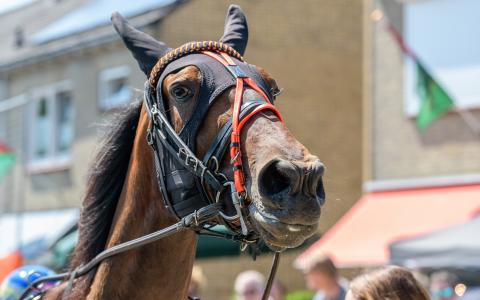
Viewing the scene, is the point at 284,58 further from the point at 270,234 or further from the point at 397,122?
the point at 270,234

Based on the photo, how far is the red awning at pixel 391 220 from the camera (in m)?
14.1

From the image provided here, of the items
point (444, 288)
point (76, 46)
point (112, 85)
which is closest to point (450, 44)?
point (444, 288)

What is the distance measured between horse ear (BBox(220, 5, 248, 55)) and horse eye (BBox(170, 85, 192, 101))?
47 centimetres

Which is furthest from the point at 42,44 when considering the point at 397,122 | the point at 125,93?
the point at 397,122

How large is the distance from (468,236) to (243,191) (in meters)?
7.61

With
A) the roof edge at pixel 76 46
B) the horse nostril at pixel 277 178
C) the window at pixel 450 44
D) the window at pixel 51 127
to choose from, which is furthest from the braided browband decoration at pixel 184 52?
the window at pixel 51 127

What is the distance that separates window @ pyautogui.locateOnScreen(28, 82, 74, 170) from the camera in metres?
23.8

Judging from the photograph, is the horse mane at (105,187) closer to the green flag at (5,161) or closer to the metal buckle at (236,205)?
the metal buckle at (236,205)

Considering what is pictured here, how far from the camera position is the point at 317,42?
892 inches

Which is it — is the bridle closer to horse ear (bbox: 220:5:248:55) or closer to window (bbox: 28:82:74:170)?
horse ear (bbox: 220:5:248:55)

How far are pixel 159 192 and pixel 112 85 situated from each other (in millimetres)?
19063

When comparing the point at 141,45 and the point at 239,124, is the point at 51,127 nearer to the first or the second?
the point at 141,45

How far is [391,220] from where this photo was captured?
1500 cm

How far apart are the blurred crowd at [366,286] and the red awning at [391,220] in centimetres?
452
